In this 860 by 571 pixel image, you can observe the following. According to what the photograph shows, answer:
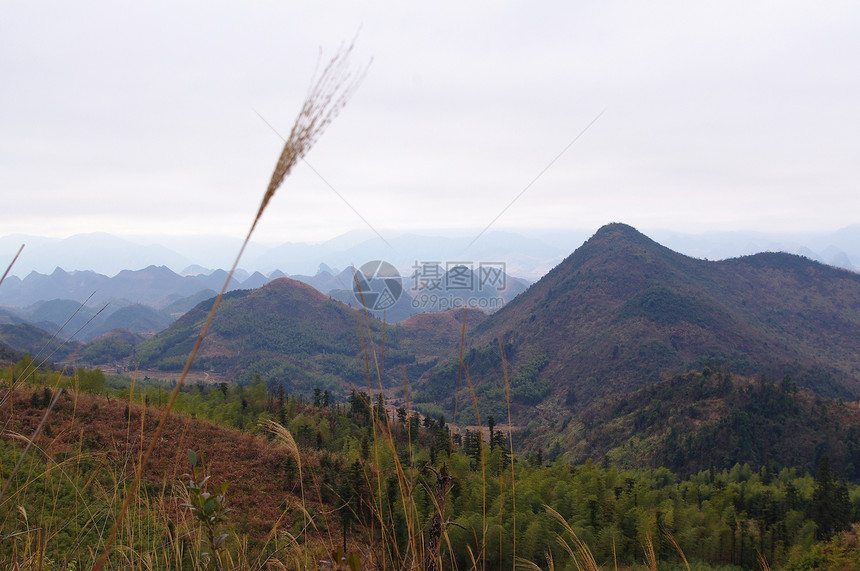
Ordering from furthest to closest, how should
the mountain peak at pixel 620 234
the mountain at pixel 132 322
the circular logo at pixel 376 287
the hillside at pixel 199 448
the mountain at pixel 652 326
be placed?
the mountain at pixel 132 322, the mountain peak at pixel 620 234, the mountain at pixel 652 326, the hillside at pixel 199 448, the circular logo at pixel 376 287

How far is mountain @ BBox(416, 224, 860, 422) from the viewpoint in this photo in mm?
63000

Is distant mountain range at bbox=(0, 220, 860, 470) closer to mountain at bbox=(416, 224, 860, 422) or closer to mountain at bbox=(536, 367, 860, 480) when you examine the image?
mountain at bbox=(536, 367, 860, 480)

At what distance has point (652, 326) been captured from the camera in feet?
229

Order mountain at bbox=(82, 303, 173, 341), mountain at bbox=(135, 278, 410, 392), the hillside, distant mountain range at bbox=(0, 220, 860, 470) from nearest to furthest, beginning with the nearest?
the hillside, distant mountain range at bbox=(0, 220, 860, 470), mountain at bbox=(135, 278, 410, 392), mountain at bbox=(82, 303, 173, 341)

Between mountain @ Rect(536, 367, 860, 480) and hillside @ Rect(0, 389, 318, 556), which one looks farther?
mountain @ Rect(536, 367, 860, 480)

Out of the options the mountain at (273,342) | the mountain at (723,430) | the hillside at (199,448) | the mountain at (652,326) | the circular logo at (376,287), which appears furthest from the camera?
the mountain at (273,342)

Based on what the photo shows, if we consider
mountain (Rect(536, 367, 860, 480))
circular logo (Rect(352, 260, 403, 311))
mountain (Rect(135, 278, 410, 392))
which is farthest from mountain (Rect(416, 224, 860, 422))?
circular logo (Rect(352, 260, 403, 311))

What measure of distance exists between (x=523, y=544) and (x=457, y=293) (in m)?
115

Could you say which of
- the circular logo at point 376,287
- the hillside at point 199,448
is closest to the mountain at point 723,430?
the circular logo at point 376,287

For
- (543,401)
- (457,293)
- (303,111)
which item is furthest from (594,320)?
(303,111)

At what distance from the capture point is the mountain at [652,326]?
63000 mm

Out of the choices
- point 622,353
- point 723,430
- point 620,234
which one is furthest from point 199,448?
point 620,234

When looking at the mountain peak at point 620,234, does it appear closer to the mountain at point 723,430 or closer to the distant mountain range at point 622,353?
the distant mountain range at point 622,353

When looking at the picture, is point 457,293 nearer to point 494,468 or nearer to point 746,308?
point 746,308
